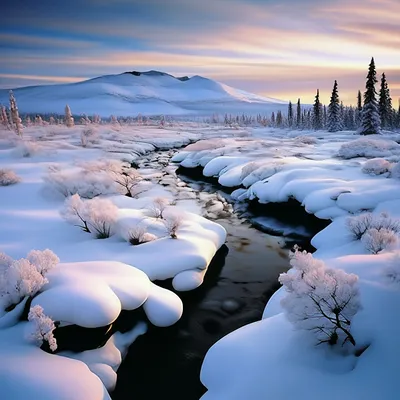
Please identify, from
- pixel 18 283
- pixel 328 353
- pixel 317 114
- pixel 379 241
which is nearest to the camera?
pixel 328 353

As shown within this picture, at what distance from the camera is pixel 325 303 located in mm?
6969

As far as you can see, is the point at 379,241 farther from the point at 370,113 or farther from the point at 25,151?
the point at 370,113

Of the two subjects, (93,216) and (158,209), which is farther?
(158,209)

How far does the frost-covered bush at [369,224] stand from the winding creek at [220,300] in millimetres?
3060

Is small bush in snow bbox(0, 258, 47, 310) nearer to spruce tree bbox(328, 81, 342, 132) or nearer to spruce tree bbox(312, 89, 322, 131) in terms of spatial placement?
spruce tree bbox(328, 81, 342, 132)

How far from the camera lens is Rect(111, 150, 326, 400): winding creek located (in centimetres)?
834

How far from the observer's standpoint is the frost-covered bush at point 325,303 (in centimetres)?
673

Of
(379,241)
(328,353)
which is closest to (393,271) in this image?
(328,353)

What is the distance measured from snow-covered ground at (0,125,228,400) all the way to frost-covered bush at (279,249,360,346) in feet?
14.5

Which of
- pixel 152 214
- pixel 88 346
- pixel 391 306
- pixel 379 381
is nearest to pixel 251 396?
pixel 379 381

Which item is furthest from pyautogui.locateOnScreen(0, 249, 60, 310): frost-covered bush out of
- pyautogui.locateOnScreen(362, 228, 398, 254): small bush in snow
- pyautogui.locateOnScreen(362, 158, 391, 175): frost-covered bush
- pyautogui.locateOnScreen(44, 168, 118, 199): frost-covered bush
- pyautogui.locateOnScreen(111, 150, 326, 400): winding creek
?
pyautogui.locateOnScreen(362, 158, 391, 175): frost-covered bush

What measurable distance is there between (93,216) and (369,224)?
1102 cm

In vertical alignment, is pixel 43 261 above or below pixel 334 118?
below

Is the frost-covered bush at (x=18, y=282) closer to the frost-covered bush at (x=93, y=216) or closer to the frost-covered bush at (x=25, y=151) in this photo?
the frost-covered bush at (x=93, y=216)
